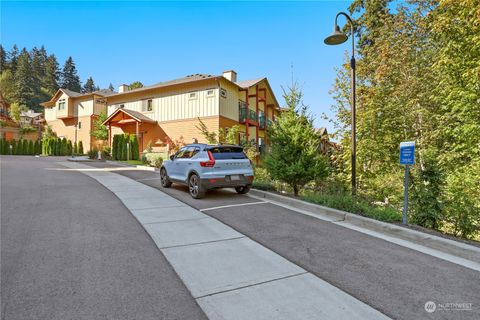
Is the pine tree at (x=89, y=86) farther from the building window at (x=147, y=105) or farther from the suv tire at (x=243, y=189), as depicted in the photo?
the suv tire at (x=243, y=189)

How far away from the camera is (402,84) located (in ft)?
38.0

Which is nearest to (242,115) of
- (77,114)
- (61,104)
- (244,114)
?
(244,114)

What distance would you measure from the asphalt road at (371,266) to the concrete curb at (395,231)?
509mm

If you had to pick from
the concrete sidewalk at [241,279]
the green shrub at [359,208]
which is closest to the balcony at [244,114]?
the green shrub at [359,208]

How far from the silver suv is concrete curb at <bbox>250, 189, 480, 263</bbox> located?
169 centimetres

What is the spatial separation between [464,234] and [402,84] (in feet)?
28.8

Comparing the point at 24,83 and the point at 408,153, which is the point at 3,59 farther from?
the point at 408,153

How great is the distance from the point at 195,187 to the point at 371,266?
5781 mm

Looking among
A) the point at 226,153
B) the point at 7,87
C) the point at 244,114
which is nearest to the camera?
the point at 226,153

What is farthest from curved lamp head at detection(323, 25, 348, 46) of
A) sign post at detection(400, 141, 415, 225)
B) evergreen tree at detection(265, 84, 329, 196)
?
sign post at detection(400, 141, 415, 225)

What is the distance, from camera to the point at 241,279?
10.5 ft

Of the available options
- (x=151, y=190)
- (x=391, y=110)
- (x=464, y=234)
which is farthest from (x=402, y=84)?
(x=151, y=190)

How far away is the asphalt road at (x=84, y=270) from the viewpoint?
99.7 inches

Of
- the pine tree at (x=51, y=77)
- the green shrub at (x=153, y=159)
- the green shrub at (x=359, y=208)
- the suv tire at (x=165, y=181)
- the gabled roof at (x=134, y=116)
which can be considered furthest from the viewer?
the pine tree at (x=51, y=77)
